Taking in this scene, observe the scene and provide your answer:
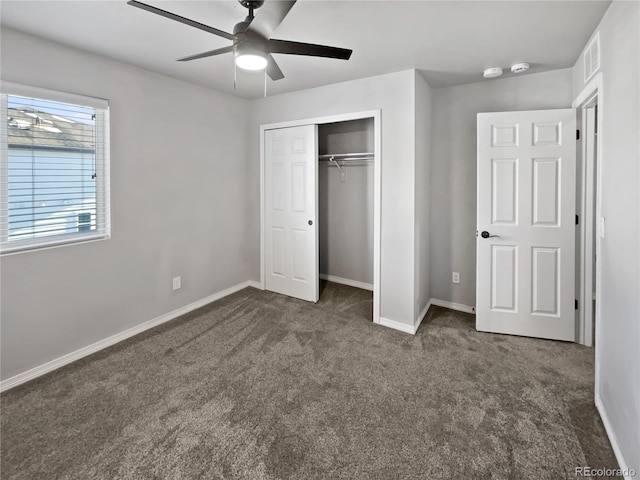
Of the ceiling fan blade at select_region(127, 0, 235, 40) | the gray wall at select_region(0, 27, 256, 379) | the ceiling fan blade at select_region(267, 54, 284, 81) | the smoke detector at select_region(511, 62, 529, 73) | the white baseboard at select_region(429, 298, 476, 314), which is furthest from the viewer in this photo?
the white baseboard at select_region(429, 298, 476, 314)

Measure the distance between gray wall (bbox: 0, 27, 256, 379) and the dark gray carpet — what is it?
1.10 feet

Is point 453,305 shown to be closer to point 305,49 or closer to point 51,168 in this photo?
point 305,49

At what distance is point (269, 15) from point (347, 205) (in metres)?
3.12

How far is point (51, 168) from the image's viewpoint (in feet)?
8.23

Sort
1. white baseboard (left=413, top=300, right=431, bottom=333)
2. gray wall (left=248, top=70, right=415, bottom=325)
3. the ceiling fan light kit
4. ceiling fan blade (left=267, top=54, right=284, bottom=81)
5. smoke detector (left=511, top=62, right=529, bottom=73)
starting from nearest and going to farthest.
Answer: the ceiling fan light kit < ceiling fan blade (left=267, top=54, right=284, bottom=81) < smoke detector (left=511, top=62, right=529, bottom=73) < gray wall (left=248, top=70, right=415, bottom=325) < white baseboard (left=413, top=300, right=431, bottom=333)

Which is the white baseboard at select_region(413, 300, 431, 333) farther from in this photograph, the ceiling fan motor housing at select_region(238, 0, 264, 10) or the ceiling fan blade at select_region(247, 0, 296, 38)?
the ceiling fan motor housing at select_region(238, 0, 264, 10)

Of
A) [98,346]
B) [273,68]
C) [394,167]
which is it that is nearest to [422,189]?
[394,167]

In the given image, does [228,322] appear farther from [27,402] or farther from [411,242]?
[411,242]

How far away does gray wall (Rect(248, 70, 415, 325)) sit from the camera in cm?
310

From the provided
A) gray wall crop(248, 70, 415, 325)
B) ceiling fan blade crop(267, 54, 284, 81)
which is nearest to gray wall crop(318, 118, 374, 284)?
gray wall crop(248, 70, 415, 325)

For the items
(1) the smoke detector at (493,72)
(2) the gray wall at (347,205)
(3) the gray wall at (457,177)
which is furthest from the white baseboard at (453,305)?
(1) the smoke detector at (493,72)

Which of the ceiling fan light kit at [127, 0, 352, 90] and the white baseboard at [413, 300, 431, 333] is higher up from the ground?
the ceiling fan light kit at [127, 0, 352, 90]

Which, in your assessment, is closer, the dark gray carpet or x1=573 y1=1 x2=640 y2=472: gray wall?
x1=573 y1=1 x2=640 y2=472: gray wall

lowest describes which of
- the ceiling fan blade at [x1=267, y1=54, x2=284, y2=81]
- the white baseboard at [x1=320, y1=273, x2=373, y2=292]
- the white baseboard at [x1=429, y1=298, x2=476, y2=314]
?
the white baseboard at [x1=429, y1=298, x2=476, y2=314]
